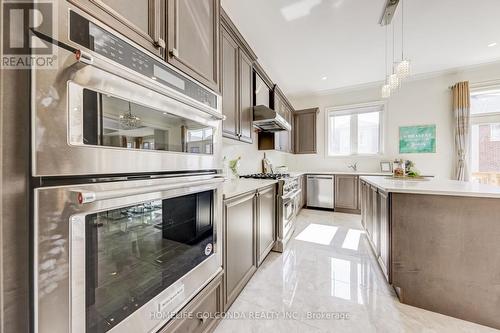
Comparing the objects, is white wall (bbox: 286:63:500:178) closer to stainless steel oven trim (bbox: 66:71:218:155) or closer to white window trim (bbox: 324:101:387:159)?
white window trim (bbox: 324:101:387:159)

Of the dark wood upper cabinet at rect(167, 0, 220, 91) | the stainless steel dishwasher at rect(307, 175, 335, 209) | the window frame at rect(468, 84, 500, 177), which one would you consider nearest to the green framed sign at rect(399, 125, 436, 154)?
the window frame at rect(468, 84, 500, 177)

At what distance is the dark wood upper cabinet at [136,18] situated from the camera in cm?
62

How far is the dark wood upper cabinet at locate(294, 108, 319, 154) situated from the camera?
504 cm

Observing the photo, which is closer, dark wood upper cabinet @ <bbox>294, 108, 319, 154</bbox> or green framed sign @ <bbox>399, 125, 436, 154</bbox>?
green framed sign @ <bbox>399, 125, 436, 154</bbox>

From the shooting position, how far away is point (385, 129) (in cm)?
445

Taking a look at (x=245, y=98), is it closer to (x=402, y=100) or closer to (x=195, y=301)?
(x=195, y=301)

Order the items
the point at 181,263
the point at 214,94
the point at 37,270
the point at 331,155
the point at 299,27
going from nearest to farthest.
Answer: the point at 37,270 < the point at 181,263 < the point at 214,94 < the point at 299,27 < the point at 331,155

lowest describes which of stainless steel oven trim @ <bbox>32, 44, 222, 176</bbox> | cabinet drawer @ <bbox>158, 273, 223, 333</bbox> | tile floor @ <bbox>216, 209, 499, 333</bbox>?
tile floor @ <bbox>216, 209, 499, 333</bbox>

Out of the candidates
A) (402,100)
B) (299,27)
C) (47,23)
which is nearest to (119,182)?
(47,23)

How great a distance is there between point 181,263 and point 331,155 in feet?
15.8

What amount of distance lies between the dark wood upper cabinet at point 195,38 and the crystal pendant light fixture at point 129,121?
0.37 m

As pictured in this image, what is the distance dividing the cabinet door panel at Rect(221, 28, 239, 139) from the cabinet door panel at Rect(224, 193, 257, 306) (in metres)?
0.71

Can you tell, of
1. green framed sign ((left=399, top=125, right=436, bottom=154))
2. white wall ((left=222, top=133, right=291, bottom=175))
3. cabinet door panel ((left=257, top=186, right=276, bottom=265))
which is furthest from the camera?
green framed sign ((left=399, top=125, right=436, bottom=154))

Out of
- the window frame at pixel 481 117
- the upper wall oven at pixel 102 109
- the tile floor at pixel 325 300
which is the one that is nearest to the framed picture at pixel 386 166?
the window frame at pixel 481 117
